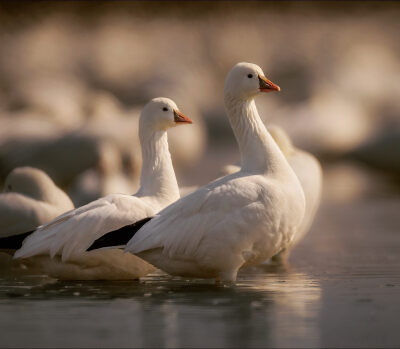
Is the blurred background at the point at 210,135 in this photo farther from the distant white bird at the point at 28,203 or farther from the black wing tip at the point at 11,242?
the distant white bird at the point at 28,203

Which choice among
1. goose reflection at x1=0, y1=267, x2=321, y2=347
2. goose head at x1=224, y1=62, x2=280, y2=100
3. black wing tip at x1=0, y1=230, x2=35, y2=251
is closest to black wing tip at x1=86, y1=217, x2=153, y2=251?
goose reflection at x1=0, y1=267, x2=321, y2=347

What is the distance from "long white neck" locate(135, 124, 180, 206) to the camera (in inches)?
278

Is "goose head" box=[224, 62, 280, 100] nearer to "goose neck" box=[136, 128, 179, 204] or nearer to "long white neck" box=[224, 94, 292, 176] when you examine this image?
"long white neck" box=[224, 94, 292, 176]

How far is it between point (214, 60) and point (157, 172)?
1899cm

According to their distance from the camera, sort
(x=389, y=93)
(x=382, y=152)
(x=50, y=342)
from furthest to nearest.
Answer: (x=389, y=93) < (x=382, y=152) < (x=50, y=342)

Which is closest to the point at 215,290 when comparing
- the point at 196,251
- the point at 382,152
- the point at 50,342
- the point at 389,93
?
the point at 196,251

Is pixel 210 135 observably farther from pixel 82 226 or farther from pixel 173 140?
pixel 82 226

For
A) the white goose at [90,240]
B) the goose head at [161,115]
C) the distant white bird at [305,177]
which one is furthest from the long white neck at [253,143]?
the distant white bird at [305,177]

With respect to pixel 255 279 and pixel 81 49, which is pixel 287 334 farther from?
pixel 81 49

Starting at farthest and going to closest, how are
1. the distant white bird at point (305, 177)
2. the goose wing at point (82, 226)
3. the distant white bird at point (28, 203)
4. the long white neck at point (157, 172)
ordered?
the distant white bird at point (305, 177) → the distant white bird at point (28, 203) → the long white neck at point (157, 172) → the goose wing at point (82, 226)

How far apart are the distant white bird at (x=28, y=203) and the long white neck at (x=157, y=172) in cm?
78

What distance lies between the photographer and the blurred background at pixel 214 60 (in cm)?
2145

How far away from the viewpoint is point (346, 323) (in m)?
5.21

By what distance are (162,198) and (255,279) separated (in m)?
0.78
